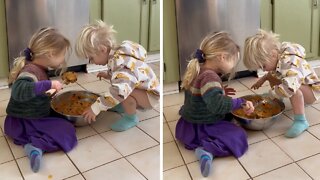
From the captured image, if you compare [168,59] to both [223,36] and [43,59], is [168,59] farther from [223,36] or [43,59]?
[43,59]

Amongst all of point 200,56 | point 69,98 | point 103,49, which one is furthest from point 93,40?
point 200,56

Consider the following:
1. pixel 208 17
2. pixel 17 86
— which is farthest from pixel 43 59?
pixel 208 17

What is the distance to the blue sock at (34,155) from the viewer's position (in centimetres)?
113

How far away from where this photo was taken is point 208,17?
1.54 m

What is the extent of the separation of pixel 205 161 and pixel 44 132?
1.89 ft

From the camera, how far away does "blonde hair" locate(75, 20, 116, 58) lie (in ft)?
4.32

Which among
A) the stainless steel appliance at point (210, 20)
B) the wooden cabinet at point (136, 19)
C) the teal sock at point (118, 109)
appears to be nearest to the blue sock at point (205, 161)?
the teal sock at point (118, 109)

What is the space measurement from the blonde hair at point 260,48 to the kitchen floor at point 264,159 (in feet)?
0.90

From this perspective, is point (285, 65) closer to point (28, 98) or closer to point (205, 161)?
point (205, 161)

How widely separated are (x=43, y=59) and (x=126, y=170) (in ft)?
1.66

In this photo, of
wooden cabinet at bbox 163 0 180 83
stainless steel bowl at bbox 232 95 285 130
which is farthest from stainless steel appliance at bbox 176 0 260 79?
stainless steel bowl at bbox 232 95 285 130

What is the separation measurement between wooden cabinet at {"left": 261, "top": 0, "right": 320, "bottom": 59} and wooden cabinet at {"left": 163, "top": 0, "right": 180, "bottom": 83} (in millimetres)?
474

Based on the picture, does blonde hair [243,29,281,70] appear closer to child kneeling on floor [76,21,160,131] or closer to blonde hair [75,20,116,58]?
child kneeling on floor [76,21,160,131]

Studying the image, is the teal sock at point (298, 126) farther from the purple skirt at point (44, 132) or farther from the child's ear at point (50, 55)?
the child's ear at point (50, 55)
